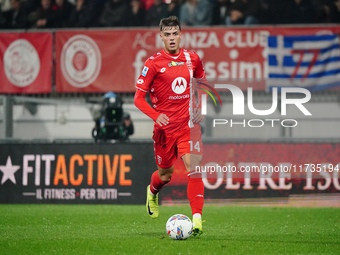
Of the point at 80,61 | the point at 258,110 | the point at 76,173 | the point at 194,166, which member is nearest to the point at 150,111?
the point at 194,166

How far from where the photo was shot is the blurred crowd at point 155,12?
1461cm

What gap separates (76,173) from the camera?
12.4 metres

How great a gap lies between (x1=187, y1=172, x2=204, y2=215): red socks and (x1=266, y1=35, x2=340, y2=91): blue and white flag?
5.69 m

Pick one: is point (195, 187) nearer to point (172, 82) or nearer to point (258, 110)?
point (172, 82)

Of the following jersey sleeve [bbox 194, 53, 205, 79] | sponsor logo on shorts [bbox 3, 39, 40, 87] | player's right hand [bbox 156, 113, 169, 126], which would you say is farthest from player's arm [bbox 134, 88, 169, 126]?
sponsor logo on shorts [bbox 3, 39, 40, 87]

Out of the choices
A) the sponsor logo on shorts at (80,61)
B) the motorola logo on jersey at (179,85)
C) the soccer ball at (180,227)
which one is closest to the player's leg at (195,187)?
the soccer ball at (180,227)

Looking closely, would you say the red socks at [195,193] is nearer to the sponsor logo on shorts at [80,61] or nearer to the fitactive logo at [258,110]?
the fitactive logo at [258,110]

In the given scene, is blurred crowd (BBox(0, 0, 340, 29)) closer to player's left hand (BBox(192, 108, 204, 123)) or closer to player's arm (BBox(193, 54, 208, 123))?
player's arm (BBox(193, 54, 208, 123))

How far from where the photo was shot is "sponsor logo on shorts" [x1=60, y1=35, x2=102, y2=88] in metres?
13.7

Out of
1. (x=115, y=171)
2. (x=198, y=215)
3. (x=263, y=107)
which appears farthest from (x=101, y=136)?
(x=198, y=215)

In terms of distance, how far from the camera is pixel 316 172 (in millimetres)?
12094

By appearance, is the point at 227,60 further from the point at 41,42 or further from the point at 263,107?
the point at 41,42

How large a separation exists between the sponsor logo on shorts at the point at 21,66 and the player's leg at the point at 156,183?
19.3ft

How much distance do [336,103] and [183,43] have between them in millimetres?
3344
